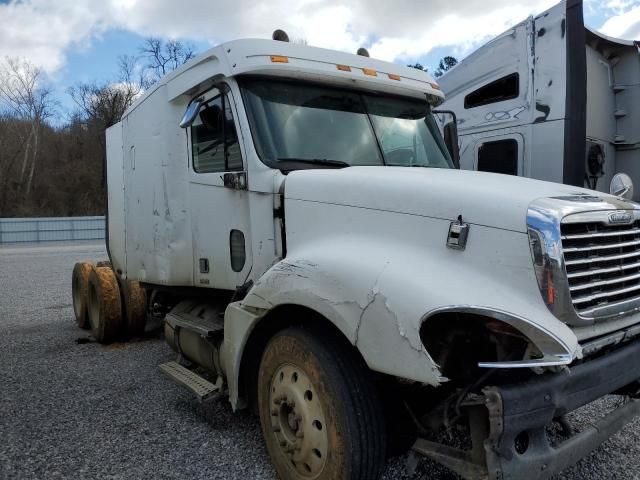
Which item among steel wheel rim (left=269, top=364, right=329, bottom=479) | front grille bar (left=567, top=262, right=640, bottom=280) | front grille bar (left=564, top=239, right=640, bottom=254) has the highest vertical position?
front grille bar (left=564, top=239, right=640, bottom=254)

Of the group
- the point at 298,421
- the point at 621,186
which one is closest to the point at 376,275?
the point at 298,421

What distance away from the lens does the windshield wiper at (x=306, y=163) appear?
3472 mm

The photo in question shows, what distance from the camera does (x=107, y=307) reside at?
6.44m

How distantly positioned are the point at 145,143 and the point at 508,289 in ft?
13.2

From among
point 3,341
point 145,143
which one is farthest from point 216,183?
point 3,341

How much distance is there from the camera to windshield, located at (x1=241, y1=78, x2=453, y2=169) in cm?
355

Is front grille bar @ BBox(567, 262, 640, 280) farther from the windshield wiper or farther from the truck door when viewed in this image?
the truck door

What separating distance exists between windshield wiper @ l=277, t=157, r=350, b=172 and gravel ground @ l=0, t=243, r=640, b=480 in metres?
1.93

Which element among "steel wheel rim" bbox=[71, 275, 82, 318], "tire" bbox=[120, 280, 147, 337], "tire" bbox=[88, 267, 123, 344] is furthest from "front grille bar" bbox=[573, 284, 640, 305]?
"steel wheel rim" bbox=[71, 275, 82, 318]

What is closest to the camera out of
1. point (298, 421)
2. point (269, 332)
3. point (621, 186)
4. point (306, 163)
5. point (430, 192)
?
point (430, 192)

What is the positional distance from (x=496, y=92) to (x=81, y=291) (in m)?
6.06

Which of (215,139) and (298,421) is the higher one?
(215,139)

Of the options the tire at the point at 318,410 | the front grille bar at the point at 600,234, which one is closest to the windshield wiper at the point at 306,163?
the tire at the point at 318,410

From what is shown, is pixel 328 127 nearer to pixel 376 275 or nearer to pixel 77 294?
pixel 376 275
